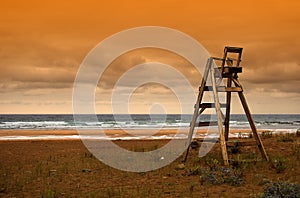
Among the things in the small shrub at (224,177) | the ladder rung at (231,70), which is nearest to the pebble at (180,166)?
the small shrub at (224,177)

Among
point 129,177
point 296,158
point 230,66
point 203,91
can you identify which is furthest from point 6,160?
point 296,158

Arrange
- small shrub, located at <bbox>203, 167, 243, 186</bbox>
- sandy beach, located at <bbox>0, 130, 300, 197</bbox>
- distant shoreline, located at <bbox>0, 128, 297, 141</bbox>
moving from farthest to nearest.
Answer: distant shoreline, located at <bbox>0, 128, 297, 141</bbox>, small shrub, located at <bbox>203, 167, 243, 186</bbox>, sandy beach, located at <bbox>0, 130, 300, 197</bbox>

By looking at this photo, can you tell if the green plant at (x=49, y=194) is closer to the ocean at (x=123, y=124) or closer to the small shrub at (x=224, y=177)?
the small shrub at (x=224, y=177)

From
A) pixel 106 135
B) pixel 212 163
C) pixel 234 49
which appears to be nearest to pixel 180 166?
pixel 212 163

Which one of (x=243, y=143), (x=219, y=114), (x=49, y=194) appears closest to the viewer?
(x=49, y=194)

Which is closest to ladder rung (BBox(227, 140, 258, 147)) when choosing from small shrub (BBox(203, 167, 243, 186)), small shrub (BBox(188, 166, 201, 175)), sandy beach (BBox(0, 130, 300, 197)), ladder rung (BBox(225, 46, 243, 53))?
sandy beach (BBox(0, 130, 300, 197))

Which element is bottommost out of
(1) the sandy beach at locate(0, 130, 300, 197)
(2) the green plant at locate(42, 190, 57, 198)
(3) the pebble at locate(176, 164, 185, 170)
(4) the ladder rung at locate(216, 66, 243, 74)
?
(2) the green plant at locate(42, 190, 57, 198)

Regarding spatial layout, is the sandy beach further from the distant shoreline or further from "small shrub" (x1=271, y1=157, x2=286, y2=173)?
the distant shoreline

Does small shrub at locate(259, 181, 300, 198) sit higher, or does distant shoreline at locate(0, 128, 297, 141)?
distant shoreline at locate(0, 128, 297, 141)

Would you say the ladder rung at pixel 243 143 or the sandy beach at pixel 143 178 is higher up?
the ladder rung at pixel 243 143

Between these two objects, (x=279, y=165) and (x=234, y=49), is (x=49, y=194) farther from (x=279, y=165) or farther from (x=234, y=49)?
(x=234, y=49)

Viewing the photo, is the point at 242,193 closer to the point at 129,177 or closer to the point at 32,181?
the point at 129,177

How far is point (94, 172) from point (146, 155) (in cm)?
408

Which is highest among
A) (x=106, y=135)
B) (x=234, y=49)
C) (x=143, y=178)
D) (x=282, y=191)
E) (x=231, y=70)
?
(x=234, y=49)
